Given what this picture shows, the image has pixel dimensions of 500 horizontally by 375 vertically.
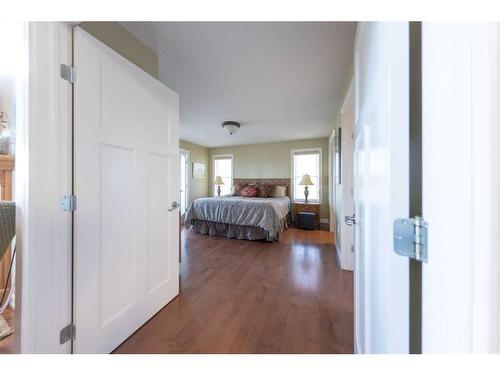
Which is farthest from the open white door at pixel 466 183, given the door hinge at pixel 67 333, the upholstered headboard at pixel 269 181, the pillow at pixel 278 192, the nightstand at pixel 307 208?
the upholstered headboard at pixel 269 181

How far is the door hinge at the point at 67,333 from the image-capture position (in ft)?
3.36

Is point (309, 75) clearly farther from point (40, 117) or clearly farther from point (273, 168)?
point (273, 168)

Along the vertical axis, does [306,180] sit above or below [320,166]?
below

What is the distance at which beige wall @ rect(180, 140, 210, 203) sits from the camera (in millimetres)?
5871

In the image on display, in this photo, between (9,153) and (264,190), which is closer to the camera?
(9,153)

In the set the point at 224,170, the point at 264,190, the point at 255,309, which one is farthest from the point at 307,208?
the point at 255,309

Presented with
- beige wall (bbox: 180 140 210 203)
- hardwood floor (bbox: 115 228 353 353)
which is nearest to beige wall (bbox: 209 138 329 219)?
beige wall (bbox: 180 140 210 203)

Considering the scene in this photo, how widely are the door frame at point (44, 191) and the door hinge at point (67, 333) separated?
0.07ft

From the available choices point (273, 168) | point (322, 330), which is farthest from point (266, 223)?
point (273, 168)

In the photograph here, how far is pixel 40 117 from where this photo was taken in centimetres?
A: 93

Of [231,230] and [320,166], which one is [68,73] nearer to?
[231,230]

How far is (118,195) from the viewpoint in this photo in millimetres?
1312

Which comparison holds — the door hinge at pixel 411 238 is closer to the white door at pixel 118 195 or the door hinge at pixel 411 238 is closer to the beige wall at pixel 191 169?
the white door at pixel 118 195

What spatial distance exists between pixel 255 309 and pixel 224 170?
204 inches
